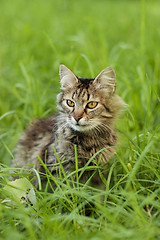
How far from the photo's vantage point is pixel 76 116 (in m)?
2.54

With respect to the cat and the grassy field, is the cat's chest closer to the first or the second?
the cat

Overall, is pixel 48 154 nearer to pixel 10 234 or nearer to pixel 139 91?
pixel 10 234

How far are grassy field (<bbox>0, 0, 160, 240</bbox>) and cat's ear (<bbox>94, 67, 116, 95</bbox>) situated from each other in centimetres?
23

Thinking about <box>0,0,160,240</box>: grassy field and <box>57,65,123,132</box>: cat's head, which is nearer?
<box>0,0,160,240</box>: grassy field

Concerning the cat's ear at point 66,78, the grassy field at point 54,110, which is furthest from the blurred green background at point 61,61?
the cat's ear at point 66,78

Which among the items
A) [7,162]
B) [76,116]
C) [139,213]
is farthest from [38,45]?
[139,213]

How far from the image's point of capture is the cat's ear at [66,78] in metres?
2.75

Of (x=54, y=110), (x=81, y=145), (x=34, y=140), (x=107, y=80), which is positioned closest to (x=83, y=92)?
(x=107, y=80)

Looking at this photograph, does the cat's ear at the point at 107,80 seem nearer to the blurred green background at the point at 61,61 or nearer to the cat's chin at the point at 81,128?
the blurred green background at the point at 61,61

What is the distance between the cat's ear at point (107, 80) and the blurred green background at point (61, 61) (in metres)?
0.25

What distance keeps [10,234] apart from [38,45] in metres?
5.05

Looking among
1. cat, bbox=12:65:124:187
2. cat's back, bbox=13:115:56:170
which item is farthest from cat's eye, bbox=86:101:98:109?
cat's back, bbox=13:115:56:170

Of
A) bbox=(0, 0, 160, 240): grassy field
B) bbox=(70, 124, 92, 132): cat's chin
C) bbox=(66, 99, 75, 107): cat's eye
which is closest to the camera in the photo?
bbox=(0, 0, 160, 240): grassy field

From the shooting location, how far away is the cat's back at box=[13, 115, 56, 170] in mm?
3039
